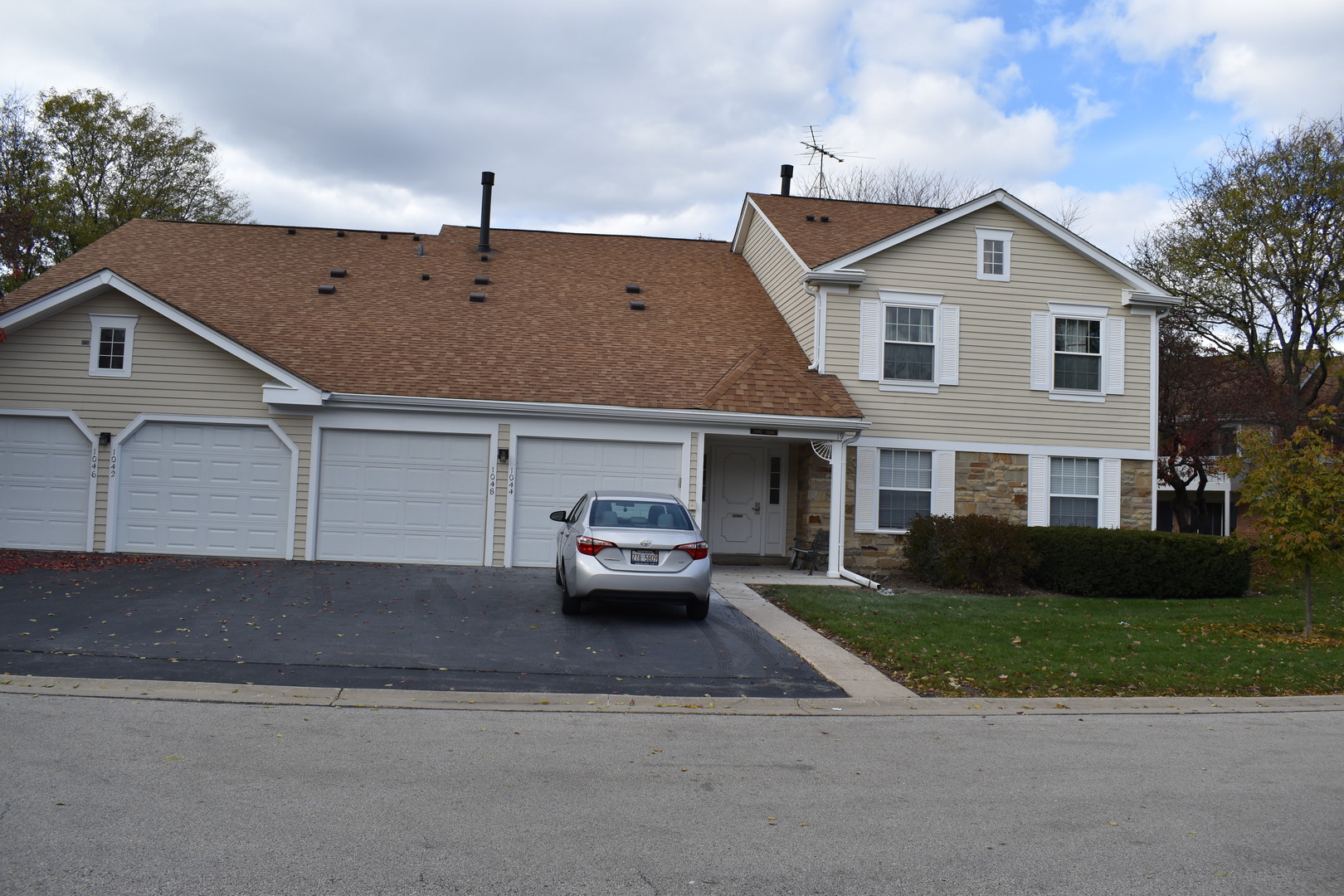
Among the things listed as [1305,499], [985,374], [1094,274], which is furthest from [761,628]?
[1094,274]

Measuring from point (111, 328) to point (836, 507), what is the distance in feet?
40.1

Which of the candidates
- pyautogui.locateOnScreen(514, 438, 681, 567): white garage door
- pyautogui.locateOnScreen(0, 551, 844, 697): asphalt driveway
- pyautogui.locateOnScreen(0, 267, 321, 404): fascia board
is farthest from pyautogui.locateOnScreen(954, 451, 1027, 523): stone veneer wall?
pyautogui.locateOnScreen(0, 267, 321, 404): fascia board

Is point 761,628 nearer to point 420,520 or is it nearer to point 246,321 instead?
point 420,520

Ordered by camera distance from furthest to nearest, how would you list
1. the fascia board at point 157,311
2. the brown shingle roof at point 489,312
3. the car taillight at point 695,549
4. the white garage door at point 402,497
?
1. the brown shingle roof at point 489,312
2. the white garage door at point 402,497
3. the fascia board at point 157,311
4. the car taillight at point 695,549

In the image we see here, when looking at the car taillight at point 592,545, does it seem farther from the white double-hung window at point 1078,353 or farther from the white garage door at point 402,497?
the white double-hung window at point 1078,353

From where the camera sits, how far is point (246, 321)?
1806cm

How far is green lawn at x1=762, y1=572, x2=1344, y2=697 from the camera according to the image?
378 inches

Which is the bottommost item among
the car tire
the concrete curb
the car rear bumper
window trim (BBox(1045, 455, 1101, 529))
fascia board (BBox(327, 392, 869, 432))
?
the concrete curb

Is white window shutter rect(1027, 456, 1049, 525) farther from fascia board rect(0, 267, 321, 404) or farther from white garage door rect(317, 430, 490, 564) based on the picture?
fascia board rect(0, 267, 321, 404)

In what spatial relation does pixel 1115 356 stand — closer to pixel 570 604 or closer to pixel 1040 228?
pixel 1040 228

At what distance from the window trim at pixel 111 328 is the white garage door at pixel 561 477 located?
6.39 meters

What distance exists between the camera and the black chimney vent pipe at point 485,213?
2216 centimetres

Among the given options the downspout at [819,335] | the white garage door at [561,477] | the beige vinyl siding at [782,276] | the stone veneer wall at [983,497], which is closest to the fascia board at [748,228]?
the beige vinyl siding at [782,276]

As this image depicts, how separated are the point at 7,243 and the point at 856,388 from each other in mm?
18891
